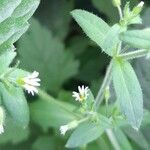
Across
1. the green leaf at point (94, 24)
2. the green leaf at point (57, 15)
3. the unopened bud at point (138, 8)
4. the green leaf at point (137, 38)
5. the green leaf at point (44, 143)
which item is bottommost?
the green leaf at point (44, 143)

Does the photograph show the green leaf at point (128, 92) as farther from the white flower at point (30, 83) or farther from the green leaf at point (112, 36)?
the white flower at point (30, 83)

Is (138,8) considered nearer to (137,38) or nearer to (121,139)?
(137,38)

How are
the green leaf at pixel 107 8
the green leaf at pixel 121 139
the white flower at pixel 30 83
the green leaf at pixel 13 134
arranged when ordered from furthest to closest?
the green leaf at pixel 107 8
the green leaf at pixel 13 134
the green leaf at pixel 121 139
the white flower at pixel 30 83

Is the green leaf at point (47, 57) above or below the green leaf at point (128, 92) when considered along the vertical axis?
above

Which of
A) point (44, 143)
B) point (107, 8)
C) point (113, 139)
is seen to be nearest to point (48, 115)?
point (44, 143)

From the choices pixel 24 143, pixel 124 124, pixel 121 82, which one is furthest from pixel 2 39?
pixel 24 143

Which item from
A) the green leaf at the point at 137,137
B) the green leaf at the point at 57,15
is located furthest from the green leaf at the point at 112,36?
the green leaf at the point at 57,15
